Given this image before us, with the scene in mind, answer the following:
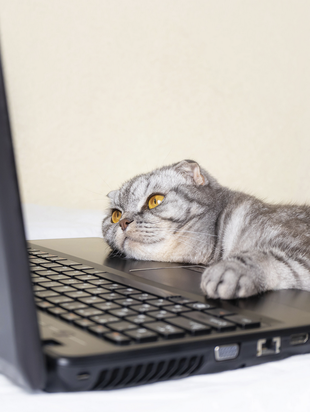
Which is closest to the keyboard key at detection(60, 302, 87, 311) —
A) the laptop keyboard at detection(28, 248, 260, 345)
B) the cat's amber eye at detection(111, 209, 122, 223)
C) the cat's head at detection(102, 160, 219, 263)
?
the laptop keyboard at detection(28, 248, 260, 345)

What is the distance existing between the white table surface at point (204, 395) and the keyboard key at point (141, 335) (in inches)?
2.0

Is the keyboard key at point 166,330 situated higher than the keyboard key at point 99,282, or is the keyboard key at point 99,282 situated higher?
the keyboard key at point 166,330

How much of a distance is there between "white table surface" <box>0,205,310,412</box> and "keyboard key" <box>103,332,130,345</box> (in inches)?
2.0

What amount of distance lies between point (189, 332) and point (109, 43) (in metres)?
2.87

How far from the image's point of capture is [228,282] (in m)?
0.70

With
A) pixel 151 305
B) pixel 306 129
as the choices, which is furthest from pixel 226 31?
pixel 151 305

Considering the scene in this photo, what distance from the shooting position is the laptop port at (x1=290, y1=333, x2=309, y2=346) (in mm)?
537

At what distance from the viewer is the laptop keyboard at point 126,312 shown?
463mm

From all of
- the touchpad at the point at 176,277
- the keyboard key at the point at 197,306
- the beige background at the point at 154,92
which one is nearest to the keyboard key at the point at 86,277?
the touchpad at the point at 176,277

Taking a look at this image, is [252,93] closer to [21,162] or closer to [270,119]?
[270,119]

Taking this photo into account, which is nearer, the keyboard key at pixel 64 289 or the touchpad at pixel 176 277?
the keyboard key at pixel 64 289

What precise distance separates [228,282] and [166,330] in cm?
25

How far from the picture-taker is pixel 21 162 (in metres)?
2.88

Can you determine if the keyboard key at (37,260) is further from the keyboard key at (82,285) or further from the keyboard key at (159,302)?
the keyboard key at (159,302)
